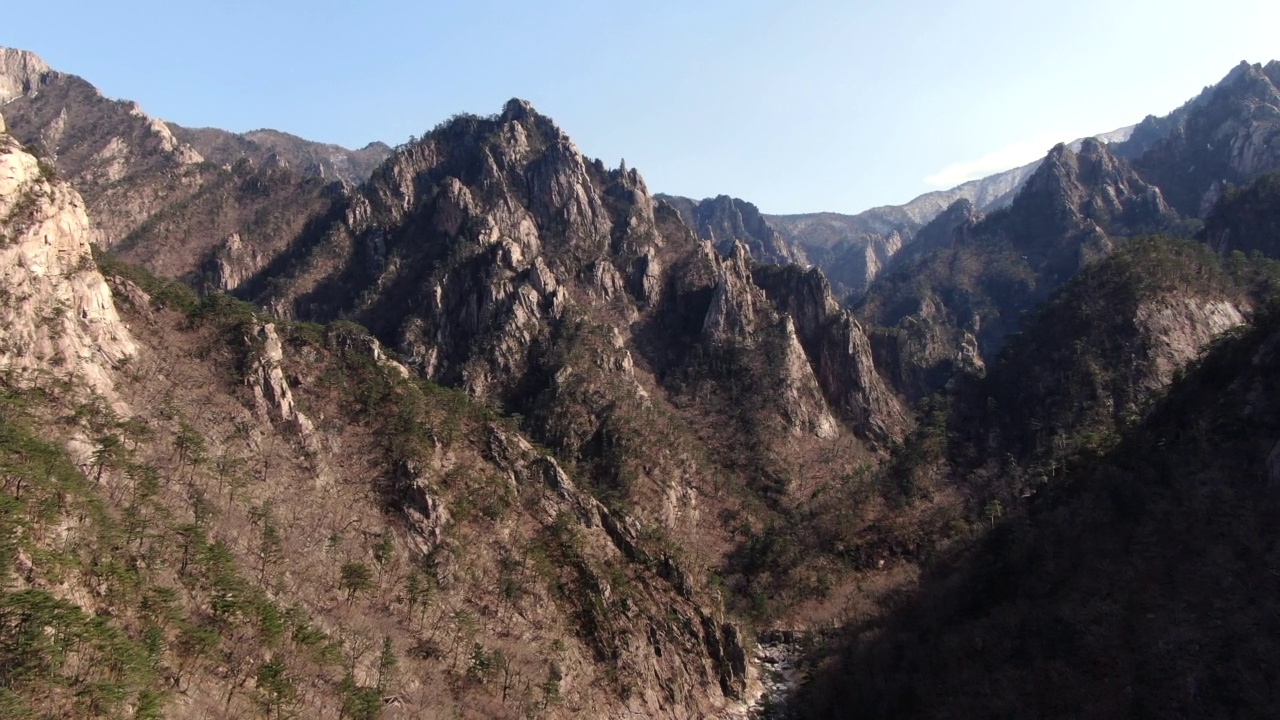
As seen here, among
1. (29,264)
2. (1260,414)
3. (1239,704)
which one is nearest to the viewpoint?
(1239,704)

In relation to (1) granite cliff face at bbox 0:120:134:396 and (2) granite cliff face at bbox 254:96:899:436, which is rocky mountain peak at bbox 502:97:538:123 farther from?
(1) granite cliff face at bbox 0:120:134:396

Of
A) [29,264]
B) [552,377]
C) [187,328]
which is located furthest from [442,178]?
[29,264]

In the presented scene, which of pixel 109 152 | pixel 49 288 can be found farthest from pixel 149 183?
pixel 49 288

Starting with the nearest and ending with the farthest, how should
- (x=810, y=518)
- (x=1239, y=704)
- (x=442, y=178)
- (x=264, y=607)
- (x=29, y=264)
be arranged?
(x=1239, y=704) → (x=264, y=607) → (x=29, y=264) → (x=810, y=518) → (x=442, y=178)

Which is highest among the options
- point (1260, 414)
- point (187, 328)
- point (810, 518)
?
point (187, 328)

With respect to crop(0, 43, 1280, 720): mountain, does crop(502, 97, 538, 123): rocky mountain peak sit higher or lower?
higher

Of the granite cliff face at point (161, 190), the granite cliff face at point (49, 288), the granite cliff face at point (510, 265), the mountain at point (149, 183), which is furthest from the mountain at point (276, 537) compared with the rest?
the mountain at point (149, 183)

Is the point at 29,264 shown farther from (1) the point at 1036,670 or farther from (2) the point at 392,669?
(1) the point at 1036,670

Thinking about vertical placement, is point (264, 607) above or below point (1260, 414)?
above

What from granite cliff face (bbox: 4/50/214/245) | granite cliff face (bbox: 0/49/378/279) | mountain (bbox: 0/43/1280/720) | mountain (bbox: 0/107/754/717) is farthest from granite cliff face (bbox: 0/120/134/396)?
granite cliff face (bbox: 4/50/214/245)

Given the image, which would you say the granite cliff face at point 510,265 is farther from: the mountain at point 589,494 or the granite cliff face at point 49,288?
the granite cliff face at point 49,288

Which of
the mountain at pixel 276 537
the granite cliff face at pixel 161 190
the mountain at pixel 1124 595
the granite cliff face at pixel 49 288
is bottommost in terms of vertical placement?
the mountain at pixel 1124 595
